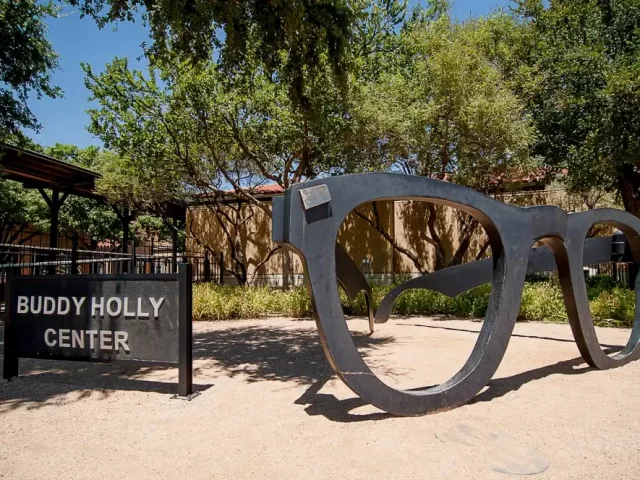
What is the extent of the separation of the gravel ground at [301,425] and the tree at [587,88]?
23.8ft

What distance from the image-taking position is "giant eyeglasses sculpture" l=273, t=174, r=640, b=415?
12.4 feet

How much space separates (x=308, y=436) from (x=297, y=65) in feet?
21.3

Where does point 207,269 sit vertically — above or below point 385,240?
below

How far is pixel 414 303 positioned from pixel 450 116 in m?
5.16

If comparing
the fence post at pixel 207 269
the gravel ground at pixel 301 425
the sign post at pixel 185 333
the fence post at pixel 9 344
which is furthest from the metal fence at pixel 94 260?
the sign post at pixel 185 333

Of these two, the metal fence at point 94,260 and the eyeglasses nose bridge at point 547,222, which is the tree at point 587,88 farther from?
the metal fence at point 94,260

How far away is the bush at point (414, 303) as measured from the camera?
11.8 m

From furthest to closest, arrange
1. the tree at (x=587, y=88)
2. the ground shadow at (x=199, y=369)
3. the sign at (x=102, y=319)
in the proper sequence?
1. the tree at (x=587, y=88)
2. the ground shadow at (x=199, y=369)
3. the sign at (x=102, y=319)

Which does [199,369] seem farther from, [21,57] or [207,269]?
[207,269]

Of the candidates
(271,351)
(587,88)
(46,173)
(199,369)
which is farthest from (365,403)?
(46,173)

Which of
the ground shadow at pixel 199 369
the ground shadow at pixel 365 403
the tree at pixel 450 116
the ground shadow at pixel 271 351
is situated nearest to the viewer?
the ground shadow at pixel 365 403

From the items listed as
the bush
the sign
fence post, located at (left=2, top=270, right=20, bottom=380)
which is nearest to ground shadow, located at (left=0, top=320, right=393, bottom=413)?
fence post, located at (left=2, top=270, right=20, bottom=380)

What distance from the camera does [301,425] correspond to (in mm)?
4020

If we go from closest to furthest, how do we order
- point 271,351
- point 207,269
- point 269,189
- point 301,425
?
point 301,425 < point 271,351 < point 207,269 < point 269,189
